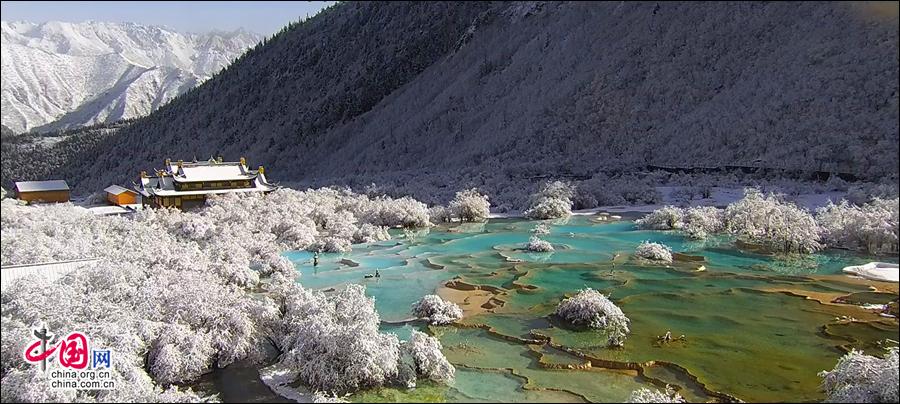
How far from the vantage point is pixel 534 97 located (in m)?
49.4

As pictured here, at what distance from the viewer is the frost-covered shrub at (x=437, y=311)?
1274 centimetres

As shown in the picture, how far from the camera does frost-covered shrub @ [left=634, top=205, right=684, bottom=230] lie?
23781mm

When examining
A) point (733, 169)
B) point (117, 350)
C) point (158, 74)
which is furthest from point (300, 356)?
point (158, 74)

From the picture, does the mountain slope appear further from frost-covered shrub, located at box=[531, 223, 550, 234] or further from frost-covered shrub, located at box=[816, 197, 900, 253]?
frost-covered shrub, located at box=[531, 223, 550, 234]

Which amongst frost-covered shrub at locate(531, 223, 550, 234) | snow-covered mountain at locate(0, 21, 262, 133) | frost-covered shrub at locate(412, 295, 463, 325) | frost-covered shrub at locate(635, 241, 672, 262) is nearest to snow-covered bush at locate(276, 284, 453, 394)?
frost-covered shrub at locate(412, 295, 463, 325)

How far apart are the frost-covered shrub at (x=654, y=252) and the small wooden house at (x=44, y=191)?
17.1m

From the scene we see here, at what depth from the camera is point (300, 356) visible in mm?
9844

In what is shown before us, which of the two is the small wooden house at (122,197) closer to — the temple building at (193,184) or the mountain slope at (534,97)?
the temple building at (193,184)

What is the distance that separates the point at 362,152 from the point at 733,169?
3253cm

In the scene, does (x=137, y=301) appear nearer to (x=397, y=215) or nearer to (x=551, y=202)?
(x=397, y=215)

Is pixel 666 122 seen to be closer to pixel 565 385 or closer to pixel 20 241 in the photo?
pixel 565 385

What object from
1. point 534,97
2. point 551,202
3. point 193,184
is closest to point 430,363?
point 551,202

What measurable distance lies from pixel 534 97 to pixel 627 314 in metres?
37.9

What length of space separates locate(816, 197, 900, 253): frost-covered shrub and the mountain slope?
5.18ft
